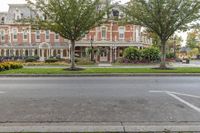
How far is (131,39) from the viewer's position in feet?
142

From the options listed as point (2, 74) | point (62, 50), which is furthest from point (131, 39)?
point (2, 74)

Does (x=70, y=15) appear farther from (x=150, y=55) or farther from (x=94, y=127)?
Answer: (x=150, y=55)

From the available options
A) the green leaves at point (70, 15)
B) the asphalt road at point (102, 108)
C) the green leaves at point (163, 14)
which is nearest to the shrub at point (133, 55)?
the green leaves at point (163, 14)

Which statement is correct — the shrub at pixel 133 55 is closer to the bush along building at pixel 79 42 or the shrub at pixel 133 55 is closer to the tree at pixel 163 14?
the bush along building at pixel 79 42

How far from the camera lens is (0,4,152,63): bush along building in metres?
41.3

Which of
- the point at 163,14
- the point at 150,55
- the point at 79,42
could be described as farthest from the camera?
the point at 79,42

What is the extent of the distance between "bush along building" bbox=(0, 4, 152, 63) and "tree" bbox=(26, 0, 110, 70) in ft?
67.0

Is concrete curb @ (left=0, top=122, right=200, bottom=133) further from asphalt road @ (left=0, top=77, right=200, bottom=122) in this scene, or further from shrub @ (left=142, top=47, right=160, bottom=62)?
shrub @ (left=142, top=47, right=160, bottom=62)

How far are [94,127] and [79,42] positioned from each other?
1452 inches

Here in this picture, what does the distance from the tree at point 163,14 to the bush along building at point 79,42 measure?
2054cm

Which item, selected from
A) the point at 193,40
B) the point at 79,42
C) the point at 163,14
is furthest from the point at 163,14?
the point at 193,40

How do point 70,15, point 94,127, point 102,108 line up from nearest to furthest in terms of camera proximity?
1. point 94,127
2. point 102,108
3. point 70,15

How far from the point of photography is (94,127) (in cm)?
465

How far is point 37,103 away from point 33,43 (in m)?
40.0
